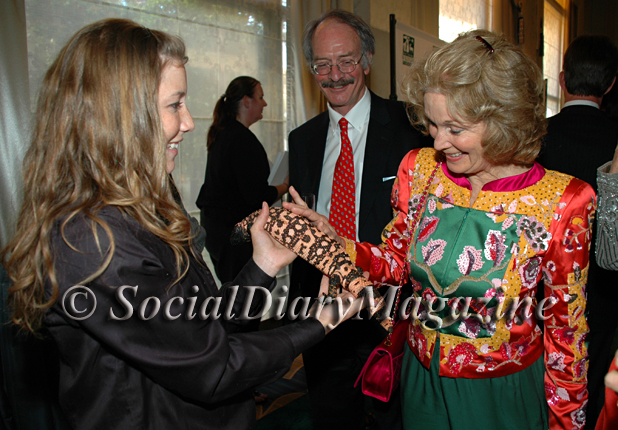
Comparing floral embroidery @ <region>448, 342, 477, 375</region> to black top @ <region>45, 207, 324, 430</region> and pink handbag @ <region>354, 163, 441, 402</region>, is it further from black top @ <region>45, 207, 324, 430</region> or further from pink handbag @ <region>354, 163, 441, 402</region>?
black top @ <region>45, 207, 324, 430</region>

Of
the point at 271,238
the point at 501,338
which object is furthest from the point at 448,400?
the point at 271,238

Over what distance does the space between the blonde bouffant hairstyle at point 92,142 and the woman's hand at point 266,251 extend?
53 cm

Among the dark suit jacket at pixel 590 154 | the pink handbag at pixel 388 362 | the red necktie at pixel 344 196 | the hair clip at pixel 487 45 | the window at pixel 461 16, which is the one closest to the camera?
the hair clip at pixel 487 45

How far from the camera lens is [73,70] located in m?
1.03

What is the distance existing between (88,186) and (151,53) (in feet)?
1.16

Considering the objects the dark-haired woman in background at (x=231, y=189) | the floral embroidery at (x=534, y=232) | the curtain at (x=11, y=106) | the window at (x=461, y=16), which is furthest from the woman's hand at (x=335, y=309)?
the window at (x=461, y=16)

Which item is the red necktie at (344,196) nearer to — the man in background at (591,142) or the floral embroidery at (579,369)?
the man in background at (591,142)

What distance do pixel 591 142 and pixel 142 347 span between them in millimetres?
2367


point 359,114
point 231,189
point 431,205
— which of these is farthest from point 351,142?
point 231,189

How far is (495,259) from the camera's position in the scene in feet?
4.66

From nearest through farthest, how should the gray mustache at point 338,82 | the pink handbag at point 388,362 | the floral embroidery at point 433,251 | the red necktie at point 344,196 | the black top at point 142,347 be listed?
the black top at point 142,347, the floral embroidery at point 433,251, the pink handbag at point 388,362, the red necktie at point 344,196, the gray mustache at point 338,82

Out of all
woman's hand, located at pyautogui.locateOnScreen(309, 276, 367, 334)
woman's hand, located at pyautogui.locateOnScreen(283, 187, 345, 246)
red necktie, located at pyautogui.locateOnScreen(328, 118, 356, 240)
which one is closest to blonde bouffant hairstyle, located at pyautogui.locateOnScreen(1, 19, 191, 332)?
woman's hand, located at pyautogui.locateOnScreen(309, 276, 367, 334)

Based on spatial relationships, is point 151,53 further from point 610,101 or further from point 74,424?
point 610,101

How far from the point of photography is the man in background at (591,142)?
2.22 metres
